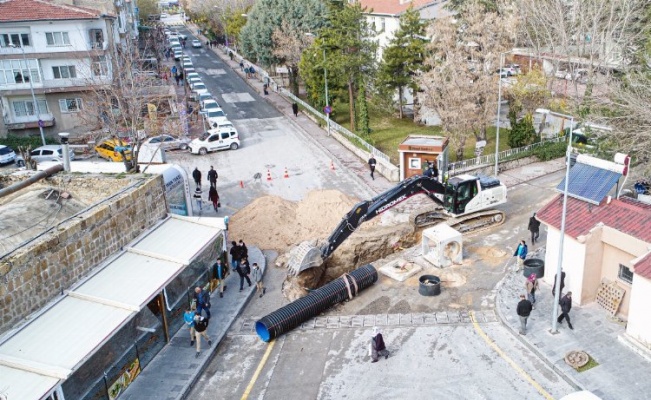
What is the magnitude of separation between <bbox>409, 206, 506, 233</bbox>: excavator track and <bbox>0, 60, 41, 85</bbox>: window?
30955 mm

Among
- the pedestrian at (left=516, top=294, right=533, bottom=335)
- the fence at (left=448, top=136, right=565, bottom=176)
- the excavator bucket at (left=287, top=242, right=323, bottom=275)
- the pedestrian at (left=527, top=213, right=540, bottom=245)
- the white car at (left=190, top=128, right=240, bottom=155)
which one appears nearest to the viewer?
the pedestrian at (left=516, top=294, right=533, bottom=335)

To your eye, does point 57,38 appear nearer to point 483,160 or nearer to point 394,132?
point 394,132

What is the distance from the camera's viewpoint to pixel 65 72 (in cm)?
4394

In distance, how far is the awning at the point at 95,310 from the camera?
13.4 meters

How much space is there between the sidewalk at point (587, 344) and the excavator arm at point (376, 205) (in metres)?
5.45

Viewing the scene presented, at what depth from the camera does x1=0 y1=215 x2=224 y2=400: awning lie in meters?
13.4

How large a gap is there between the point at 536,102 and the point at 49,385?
32.1 meters

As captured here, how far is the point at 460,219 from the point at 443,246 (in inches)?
142

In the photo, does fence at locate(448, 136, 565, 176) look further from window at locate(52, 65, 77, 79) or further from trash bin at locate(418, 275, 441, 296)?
window at locate(52, 65, 77, 79)

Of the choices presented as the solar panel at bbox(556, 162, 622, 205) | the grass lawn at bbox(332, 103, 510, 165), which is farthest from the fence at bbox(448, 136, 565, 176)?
the solar panel at bbox(556, 162, 622, 205)

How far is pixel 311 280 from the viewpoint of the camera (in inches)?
914

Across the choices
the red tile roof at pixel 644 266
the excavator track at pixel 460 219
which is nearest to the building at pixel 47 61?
the excavator track at pixel 460 219

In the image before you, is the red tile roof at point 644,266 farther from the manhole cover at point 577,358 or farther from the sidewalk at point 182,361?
the sidewalk at point 182,361

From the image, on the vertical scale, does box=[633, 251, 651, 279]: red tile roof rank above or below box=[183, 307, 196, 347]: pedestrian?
above
